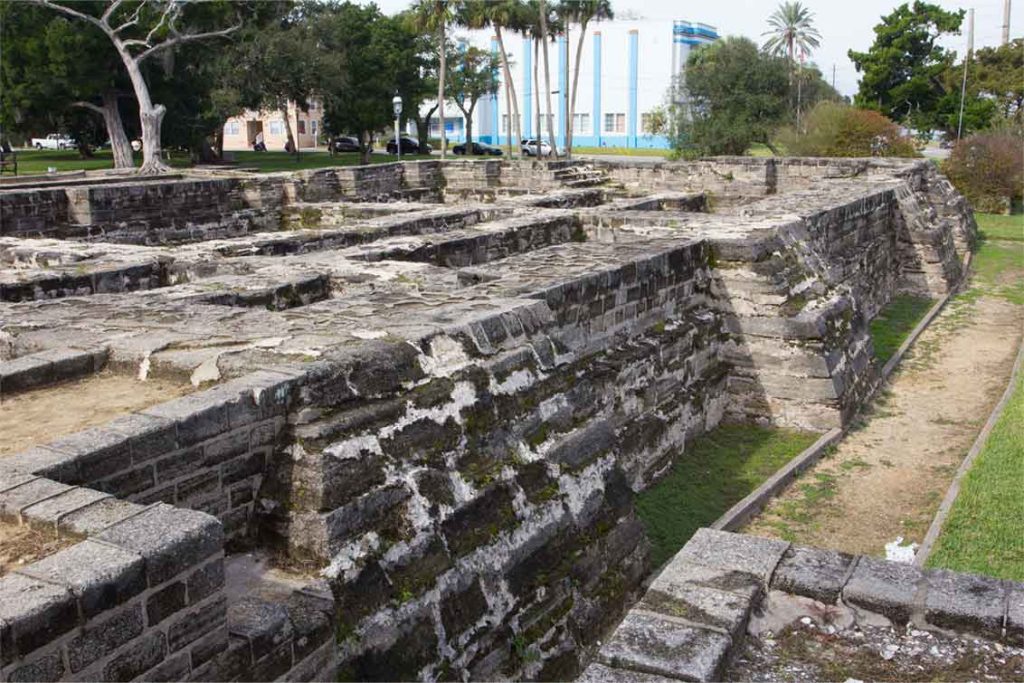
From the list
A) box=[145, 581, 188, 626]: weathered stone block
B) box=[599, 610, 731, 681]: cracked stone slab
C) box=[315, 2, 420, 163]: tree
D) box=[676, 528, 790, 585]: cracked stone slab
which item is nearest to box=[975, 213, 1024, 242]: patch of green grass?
box=[676, 528, 790, 585]: cracked stone slab

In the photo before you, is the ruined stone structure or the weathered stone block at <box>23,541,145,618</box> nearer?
the weathered stone block at <box>23,541,145,618</box>

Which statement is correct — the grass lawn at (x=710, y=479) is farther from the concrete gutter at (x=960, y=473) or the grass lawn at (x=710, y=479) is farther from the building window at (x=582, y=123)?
the building window at (x=582, y=123)

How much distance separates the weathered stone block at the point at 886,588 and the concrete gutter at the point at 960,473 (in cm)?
110

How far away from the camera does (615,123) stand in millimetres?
50969

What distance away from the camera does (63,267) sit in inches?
301

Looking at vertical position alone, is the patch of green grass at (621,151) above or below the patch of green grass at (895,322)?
above

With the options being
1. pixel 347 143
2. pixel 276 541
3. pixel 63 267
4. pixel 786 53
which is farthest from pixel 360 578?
pixel 786 53

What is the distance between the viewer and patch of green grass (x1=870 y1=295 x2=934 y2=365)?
1157 centimetres

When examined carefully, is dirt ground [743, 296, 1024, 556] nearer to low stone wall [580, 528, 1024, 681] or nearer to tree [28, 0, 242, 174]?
low stone wall [580, 528, 1024, 681]

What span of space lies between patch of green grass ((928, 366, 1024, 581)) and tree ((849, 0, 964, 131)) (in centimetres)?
3937

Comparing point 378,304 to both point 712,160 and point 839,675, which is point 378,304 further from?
point 712,160

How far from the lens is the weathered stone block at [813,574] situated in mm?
3201

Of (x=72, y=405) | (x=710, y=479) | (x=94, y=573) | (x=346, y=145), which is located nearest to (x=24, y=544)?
(x=94, y=573)

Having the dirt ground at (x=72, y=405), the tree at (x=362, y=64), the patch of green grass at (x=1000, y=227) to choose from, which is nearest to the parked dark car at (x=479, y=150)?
the tree at (x=362, y=64)
